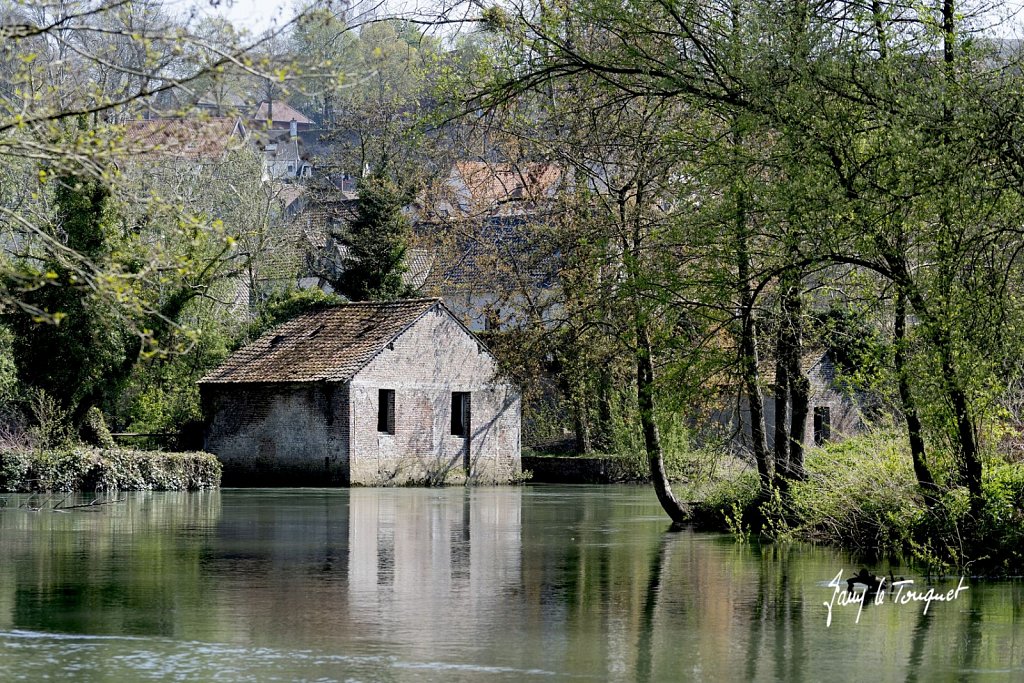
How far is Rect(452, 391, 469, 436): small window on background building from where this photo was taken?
1873 inches

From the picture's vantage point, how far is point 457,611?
48.2ft

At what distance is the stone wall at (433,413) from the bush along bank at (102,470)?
16.0 ft

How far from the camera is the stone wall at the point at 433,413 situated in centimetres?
4378

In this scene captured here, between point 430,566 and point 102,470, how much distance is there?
20.9 metres

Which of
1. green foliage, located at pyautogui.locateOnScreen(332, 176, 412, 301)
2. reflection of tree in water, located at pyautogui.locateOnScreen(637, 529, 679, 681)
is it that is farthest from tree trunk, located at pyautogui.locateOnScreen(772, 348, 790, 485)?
green foliage, located at pyautogui.locateOnScreen(332, 176, 412, 301)

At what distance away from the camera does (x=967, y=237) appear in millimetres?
16547

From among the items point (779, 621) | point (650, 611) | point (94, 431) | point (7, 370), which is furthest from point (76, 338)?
point (779, 621)

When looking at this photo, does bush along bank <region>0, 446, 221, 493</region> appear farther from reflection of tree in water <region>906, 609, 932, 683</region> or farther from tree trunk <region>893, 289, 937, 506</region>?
reflection of tree in water <region>906, 609, 932, 683</region>

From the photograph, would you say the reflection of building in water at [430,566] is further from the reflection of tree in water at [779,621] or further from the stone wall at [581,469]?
the stone wall at [581,469]

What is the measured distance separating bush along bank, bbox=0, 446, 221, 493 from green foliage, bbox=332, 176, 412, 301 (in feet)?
43.9

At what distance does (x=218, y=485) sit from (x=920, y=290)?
90.2 ft

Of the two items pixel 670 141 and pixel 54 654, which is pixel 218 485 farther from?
pixel 54 654

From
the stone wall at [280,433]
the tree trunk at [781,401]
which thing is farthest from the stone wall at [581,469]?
the tree trunk at [781,401]

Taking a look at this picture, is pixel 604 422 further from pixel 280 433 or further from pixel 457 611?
pixel 457 611
